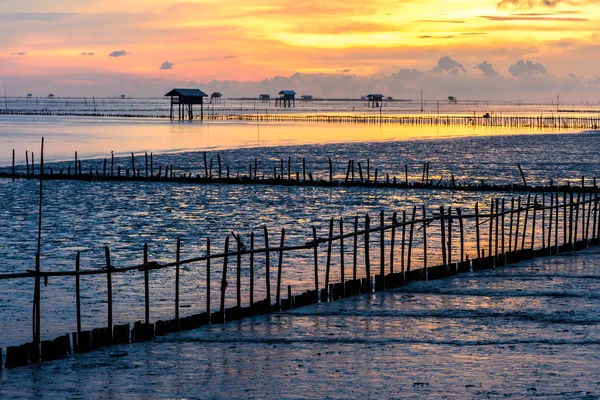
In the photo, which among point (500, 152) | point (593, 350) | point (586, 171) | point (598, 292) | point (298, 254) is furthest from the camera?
point (500, 152)

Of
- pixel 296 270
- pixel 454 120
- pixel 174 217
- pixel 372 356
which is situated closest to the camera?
pixel 372 356

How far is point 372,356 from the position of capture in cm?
1002

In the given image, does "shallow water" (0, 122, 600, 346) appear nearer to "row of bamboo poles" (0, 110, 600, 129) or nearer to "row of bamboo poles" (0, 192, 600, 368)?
"row of bamboo poles" (0, 192, 600, 368)

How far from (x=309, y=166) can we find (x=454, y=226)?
2083 cm

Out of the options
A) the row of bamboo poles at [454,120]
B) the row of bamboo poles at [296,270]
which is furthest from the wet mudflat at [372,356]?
the row of bamboo poles at [454,120]

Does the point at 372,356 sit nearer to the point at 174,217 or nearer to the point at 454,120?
the point at 174,217

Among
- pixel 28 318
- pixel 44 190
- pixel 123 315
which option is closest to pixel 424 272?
pixel 123 315

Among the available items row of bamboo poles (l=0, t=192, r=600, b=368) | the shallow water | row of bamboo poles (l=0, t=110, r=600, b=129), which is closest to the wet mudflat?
row of bamboo poles (l=0, t=192, r=600, b=368)

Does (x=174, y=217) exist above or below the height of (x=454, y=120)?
below

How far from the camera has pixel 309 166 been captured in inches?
1617

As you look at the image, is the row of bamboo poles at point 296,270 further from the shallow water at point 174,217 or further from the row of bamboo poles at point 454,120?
the row of bamboo poles at point 454,120

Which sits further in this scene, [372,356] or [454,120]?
[454,120]

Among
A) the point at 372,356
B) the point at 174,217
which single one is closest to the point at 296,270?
the point at 372,356

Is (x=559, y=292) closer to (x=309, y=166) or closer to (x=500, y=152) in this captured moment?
(x=309, y=166)
